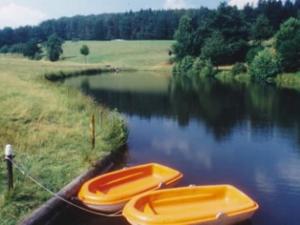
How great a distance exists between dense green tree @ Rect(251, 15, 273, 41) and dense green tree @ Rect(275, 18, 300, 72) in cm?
2045

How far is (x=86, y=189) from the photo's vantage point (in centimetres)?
1554

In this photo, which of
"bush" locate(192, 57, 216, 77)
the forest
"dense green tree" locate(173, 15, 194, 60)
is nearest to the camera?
"bush" locate(192, 57, 216, 77)

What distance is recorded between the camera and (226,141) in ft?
91.1

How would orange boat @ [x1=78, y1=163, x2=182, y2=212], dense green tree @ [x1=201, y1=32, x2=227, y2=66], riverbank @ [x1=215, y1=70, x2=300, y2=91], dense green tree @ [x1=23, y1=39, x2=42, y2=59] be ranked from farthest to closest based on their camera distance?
dense green tree @ [x1=23, y1=39, x2=42, y2=59] → dense green tree @ [x1=201, y1=32, x2=227, y2=66] → riverbank @ [x1=215, y1=70, x2=300, y2=91] → orange boat @ [x1=78, y1=163, x2=182, y2=212]

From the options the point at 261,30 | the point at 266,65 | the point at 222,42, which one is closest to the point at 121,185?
the point at 266,65

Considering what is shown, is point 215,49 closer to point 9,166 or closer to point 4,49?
point 9,166

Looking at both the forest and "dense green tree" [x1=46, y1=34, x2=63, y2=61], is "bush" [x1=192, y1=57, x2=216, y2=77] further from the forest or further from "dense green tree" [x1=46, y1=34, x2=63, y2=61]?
"dense green tree" [x1=46, y1=34, x2=63, y2=61]

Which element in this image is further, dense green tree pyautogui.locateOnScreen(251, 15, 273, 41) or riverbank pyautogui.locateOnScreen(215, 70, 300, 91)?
dense green tree pyautogui.locateOnScreen(251, 15, 273, 41)

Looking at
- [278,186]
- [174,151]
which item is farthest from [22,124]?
[278,186]

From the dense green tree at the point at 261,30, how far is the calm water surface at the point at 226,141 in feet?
136

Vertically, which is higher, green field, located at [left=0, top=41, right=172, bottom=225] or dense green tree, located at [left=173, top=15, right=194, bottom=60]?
dense green tree, located at [left=173, top=15, right=194, bottom=60]

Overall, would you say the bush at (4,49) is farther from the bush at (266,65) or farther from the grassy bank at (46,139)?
the grassy bank at (46,139)

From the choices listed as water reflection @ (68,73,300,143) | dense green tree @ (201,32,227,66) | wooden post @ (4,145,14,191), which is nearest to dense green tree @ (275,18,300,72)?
water reflection @ (68,73,300,143)

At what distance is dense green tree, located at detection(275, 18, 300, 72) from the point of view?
6812 centimetres
